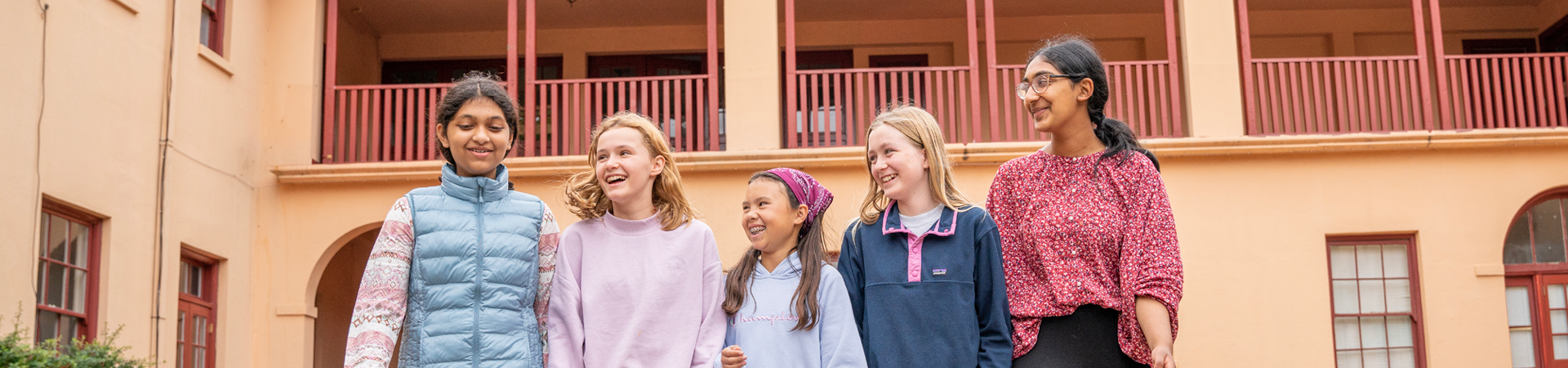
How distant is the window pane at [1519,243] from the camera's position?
35.4ft

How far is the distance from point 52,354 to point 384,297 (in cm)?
437

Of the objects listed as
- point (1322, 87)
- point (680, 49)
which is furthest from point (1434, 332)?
point (680, 49)

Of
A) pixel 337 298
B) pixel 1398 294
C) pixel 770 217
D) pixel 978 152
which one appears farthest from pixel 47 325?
pixel 1398 294

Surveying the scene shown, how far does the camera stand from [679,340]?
3.85 meters

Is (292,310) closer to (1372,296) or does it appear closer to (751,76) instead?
(751,76)

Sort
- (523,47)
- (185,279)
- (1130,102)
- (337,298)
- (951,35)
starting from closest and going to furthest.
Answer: (185,279)
(1130,102)
(337,298)
(951,35)
(523,47)

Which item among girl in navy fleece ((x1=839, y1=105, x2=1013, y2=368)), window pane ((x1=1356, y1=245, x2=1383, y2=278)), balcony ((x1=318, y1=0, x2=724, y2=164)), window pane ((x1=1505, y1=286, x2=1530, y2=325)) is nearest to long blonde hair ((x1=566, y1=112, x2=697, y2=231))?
girl in navy fleece ((x1=839, y1=105, x2=1013, y2=368))

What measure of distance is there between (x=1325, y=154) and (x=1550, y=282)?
7.23 ft

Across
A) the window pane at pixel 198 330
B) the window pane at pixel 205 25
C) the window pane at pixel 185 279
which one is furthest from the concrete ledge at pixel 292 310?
the window pane at pixel 205 25

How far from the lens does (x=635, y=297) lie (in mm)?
3908

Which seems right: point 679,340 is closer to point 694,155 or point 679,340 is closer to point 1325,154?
point 694,155

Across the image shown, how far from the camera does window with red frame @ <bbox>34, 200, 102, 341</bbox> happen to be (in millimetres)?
7973

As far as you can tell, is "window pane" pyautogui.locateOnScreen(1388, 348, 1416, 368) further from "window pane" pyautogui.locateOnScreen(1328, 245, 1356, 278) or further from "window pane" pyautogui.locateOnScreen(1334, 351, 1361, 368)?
"window pane" pyautogui.locateOnScreen(1328, 245, 1356, 278)

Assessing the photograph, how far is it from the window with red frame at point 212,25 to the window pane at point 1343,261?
31.5ft
